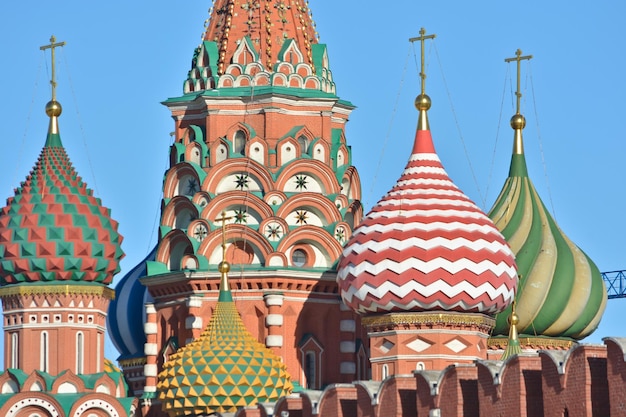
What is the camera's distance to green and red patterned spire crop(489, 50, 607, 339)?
4919cm

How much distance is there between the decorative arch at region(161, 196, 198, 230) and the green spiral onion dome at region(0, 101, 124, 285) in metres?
1.10

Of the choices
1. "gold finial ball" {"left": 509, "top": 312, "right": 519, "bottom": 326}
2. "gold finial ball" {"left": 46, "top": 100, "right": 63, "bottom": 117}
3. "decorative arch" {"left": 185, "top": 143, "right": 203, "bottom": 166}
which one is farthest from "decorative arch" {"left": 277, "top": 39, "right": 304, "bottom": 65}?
"gold finial ball" {"left": 509, "top": 312, "right": 519, "bottom": 326}

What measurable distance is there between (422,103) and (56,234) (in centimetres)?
655

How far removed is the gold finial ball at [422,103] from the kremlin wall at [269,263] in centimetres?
5

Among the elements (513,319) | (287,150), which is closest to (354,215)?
(287,150)

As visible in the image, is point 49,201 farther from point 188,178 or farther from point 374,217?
point 374,217

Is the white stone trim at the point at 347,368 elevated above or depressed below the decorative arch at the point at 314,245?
below

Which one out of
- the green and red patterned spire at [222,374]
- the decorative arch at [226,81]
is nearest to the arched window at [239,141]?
the decorative arch at [226,81]

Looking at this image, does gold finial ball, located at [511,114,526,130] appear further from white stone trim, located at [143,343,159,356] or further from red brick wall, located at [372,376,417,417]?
red brick wall, located at [372,376,417,417]

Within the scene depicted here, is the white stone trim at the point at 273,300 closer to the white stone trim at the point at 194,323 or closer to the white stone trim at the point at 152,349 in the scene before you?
the white stone trim at the point at 194,323

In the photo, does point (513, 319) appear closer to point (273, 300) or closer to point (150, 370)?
point (273, 300)

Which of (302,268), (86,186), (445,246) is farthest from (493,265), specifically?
(86,186)

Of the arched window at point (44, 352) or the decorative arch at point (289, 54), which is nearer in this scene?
the arched window at point (44, 352)

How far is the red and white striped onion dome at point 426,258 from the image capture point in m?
43.9
